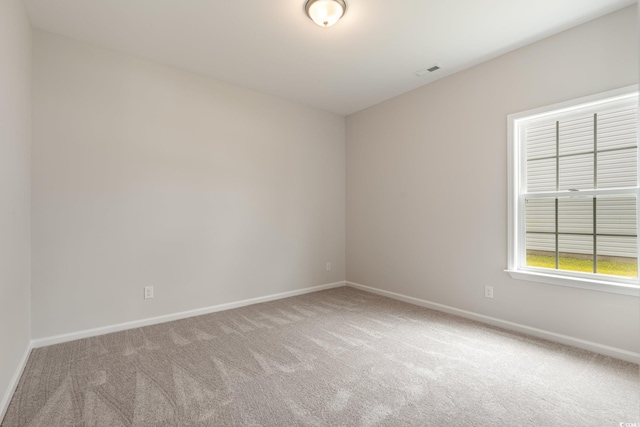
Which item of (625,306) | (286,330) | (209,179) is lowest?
(286,330)

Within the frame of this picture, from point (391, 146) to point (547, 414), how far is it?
3145 mm

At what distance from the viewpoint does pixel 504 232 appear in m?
2.94

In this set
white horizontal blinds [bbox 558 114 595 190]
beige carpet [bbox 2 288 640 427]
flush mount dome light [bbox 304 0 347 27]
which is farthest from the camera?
white horizontal blinds [bbox 558 114 595 190]

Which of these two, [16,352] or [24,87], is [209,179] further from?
[16,352]

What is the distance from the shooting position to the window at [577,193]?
234 centimetres

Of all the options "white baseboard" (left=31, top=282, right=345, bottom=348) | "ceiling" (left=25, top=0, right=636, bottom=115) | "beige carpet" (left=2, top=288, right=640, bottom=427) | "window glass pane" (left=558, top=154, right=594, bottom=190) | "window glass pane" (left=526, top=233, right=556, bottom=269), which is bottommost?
"beige carpet" (left=2, top=288, right=640, bottom=427)

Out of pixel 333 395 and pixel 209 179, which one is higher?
pixel 209 179

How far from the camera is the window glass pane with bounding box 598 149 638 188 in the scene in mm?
2318

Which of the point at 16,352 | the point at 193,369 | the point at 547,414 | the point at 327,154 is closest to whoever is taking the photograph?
the point at 547,414

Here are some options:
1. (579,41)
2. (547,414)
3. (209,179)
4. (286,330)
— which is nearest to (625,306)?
(547,414)

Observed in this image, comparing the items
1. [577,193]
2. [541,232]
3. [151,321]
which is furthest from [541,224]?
[151,321]

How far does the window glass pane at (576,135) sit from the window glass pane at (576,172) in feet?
0.20

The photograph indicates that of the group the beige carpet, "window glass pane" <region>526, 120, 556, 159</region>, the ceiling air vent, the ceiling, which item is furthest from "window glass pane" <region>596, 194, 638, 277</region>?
the ceiling air vent

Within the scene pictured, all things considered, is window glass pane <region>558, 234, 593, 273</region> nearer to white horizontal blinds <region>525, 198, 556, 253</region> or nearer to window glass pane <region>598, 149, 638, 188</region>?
white horizontal blinds <region>525, 198, 556, 253</region>
